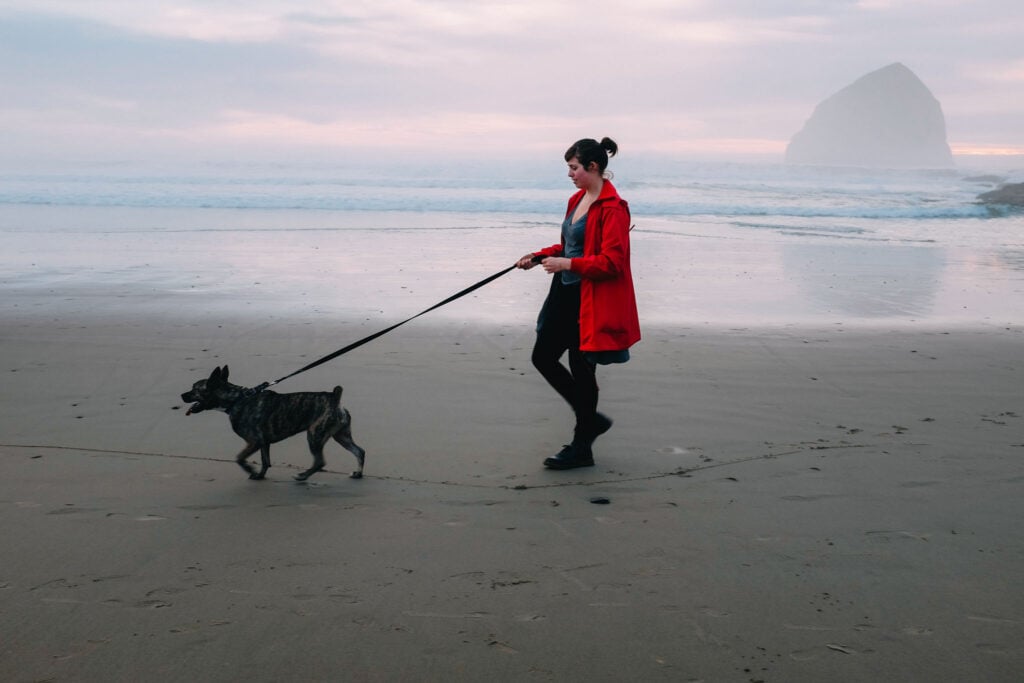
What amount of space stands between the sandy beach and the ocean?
117 inches

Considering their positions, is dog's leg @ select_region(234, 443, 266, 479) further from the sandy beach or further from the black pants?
the black pants

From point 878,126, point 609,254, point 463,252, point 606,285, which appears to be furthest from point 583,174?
point 878,126

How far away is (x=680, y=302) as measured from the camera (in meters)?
10.5

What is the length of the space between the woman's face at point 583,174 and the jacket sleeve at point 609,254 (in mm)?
181

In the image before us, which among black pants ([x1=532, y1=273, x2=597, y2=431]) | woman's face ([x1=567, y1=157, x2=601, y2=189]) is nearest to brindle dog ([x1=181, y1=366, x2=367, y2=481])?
black pants ([x1=532, y1=273, x2=597, y2=431])

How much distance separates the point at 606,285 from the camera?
4719mm

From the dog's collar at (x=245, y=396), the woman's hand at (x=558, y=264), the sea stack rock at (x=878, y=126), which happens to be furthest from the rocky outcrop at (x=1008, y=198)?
the sea stack rock at (x=878, y=126)

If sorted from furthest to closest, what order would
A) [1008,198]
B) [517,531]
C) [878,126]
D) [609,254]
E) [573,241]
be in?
1. [878,126]
2. [1008,198]
3. [573,241]
4. [609,254]
5. [517,531]

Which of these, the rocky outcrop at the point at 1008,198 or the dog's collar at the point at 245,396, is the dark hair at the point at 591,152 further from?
the rocky outcrop at the point at 1008,198

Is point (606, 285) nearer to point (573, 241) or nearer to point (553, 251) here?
point (573, 241)

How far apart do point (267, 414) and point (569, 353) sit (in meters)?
1.60

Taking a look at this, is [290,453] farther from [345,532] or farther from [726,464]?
[726,464]

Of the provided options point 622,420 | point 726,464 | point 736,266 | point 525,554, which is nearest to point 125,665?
point 525,554

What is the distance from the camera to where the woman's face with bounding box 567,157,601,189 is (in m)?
4.75
